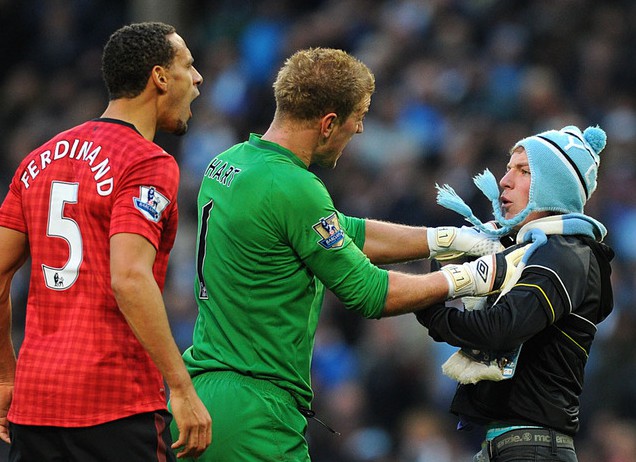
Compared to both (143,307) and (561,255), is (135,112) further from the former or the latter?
(561,255)

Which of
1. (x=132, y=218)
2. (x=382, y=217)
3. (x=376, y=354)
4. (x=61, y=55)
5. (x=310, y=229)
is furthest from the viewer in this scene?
(x=61, y=55)

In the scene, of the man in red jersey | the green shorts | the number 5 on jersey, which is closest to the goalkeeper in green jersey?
the green shorts

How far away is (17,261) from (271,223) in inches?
33.4

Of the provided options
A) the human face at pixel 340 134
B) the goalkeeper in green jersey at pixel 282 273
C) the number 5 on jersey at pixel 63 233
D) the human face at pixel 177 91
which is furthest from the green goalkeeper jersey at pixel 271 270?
the number 5 on jersey at pixel 63 233

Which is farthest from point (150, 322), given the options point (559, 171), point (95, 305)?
point (559, 171)

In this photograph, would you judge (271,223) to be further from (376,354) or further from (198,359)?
(376,354)

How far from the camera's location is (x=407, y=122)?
9641 millimetres

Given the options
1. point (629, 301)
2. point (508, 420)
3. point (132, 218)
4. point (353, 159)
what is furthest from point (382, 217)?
point (132, 218)

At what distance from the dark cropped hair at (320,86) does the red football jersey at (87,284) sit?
1.57 ft

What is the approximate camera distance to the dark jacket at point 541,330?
12.3 ft

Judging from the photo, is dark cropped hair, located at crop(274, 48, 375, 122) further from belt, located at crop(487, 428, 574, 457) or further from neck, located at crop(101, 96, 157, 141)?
belt, located at crop(487, 428, 574, 457)

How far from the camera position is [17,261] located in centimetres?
379

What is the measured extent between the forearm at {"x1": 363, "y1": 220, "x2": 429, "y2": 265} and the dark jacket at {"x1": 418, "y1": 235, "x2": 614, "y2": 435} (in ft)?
1.44

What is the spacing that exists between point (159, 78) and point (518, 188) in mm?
1314
